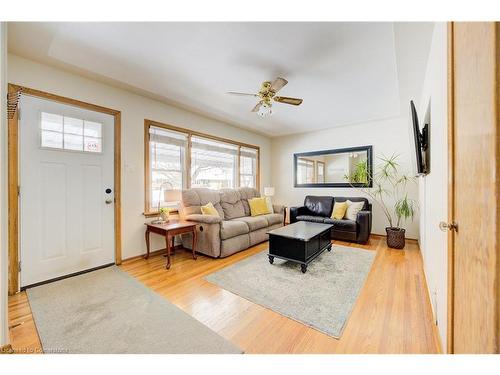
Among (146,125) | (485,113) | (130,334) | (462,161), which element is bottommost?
(130,334)

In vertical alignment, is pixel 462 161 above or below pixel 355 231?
above

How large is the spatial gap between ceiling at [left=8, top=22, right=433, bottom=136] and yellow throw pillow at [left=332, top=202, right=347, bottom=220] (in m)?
1.92

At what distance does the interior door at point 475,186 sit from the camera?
641mm

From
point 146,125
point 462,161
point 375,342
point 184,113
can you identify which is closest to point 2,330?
point 375,342

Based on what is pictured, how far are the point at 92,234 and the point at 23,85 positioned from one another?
176 centimetres

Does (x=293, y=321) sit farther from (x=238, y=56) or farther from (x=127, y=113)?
(x=127, y=113)

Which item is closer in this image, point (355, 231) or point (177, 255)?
point (177, 255)

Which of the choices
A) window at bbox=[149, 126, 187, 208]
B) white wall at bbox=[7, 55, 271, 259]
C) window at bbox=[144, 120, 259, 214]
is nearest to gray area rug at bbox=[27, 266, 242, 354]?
white wall at bbox=[7, 55, 271, 259]

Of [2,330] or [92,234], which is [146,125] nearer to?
[92,234]

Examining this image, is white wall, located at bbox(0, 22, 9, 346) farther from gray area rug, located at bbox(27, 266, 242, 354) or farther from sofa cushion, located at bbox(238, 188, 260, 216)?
sofa cushion, located at bbox(238, 188, 260, 216)

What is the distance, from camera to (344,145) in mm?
4867

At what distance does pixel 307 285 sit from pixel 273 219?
200cm

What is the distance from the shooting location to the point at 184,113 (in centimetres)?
384

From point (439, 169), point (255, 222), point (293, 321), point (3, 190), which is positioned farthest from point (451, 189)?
point (255, 222)
